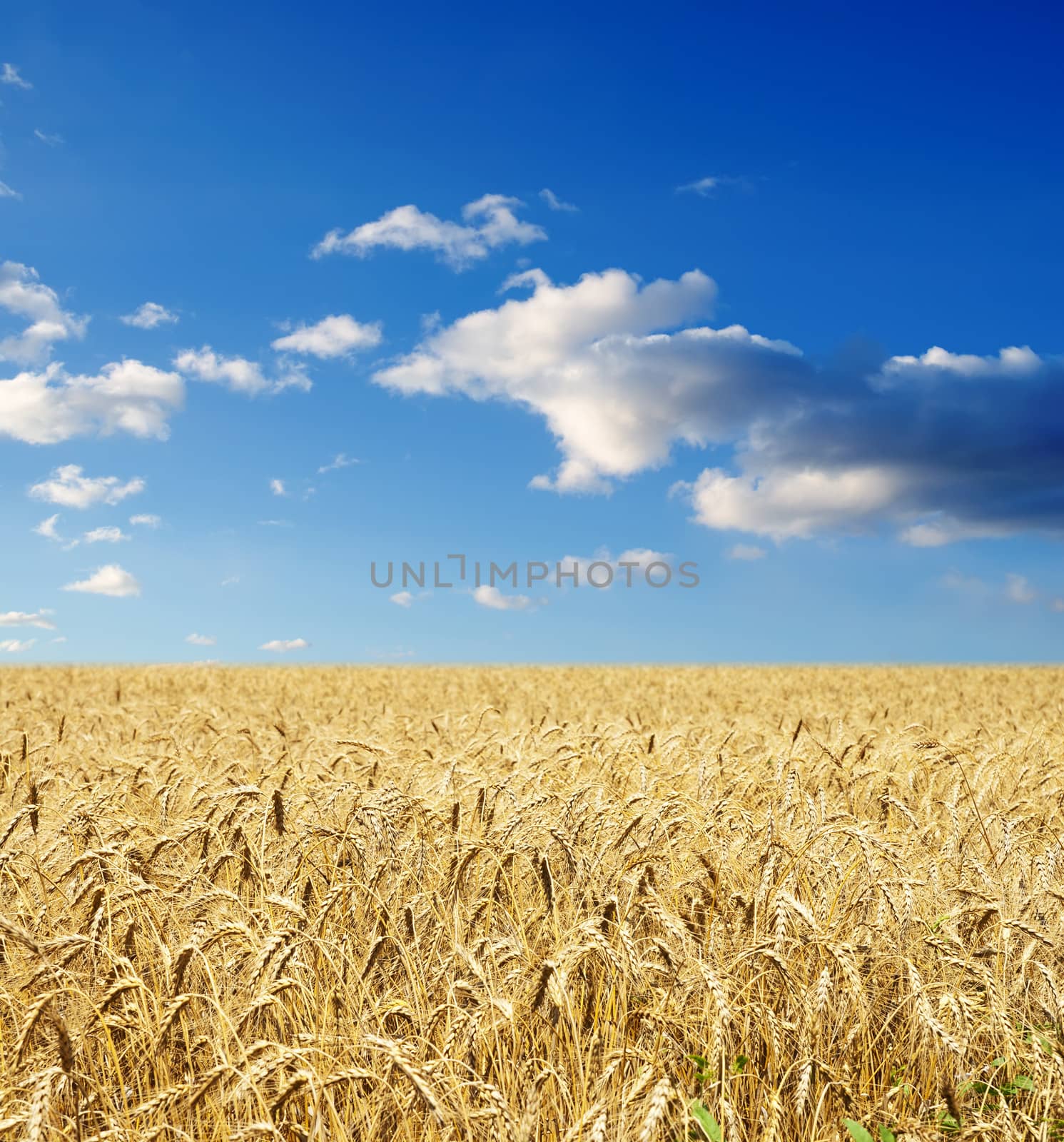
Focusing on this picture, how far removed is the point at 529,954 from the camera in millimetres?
3238

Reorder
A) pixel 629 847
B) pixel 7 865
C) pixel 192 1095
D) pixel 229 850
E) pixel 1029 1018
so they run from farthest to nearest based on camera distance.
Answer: pixel 629 847 < pixel 7 865 < pixel 229 850 < pixel 1029 1018 < pixel 192 1095

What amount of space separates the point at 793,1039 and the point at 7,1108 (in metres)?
2.49

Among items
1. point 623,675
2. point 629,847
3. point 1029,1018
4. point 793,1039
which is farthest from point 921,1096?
point 623,675

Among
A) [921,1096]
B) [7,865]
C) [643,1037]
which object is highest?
[7,865]

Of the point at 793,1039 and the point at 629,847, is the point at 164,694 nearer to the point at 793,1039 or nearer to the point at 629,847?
the point at 629,847

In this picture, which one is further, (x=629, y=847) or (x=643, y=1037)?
(x=629, y=847)

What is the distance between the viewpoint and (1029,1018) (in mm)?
3434

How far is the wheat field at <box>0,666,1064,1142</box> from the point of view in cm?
252

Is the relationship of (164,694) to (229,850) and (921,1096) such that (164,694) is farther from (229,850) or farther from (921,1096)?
(921,1096)

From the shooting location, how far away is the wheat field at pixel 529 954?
2521 millimetres

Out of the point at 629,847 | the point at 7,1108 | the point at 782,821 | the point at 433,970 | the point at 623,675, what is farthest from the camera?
the point at 623,675

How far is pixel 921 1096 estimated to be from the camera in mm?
2898

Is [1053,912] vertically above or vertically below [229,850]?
below

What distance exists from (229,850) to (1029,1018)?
337 centimetres
